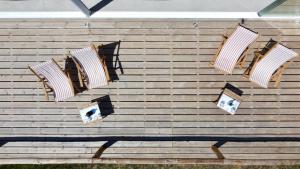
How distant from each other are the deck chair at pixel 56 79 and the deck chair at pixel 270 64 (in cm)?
497

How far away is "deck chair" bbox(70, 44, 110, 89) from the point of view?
9469 millimetres

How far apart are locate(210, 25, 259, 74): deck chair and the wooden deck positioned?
1.18 ft

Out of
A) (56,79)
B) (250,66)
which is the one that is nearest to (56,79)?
(56,79)

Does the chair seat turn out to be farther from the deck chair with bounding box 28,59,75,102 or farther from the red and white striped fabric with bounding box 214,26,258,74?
the red and white striped fabric with bounding box 214,26,258,74

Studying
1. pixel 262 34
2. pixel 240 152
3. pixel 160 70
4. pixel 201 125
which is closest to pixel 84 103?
pixel 160 70

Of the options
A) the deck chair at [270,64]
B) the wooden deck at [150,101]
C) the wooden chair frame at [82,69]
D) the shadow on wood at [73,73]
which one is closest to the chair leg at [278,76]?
the deck chair at [270,64]

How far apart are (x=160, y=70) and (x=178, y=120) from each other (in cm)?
148

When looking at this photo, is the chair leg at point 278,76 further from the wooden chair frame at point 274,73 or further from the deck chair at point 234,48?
the deck chair at point 234,48

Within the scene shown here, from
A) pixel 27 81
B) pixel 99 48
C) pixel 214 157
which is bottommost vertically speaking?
pixel 214 157

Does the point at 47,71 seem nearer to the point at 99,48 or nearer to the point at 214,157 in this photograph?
the point at 99,48

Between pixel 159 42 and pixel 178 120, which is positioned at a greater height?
pixel 159 42

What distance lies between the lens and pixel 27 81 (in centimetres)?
989

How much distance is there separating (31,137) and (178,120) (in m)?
4.14

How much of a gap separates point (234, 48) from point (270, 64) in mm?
1043
